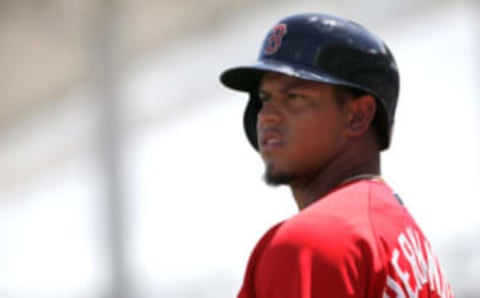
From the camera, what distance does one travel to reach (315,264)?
9.09 ft

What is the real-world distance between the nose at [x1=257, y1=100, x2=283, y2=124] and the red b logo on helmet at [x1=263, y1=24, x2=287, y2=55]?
0.13 metres

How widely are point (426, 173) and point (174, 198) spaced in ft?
7.15

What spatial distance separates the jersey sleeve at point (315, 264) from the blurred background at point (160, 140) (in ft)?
26.5

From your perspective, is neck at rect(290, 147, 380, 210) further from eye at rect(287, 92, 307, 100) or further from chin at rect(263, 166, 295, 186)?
eye at rect(287, 92, 307, 100)

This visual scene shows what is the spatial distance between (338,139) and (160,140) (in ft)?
29.7

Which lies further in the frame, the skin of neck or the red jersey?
the skin of neck

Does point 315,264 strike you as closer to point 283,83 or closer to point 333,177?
point 333,177

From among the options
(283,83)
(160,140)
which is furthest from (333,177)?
(160,140)

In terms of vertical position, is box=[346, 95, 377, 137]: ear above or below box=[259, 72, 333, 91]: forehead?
below

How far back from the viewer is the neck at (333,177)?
312cm

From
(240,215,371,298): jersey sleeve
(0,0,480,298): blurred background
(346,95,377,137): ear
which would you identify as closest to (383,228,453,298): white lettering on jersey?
(240,215,371,298): jersey sleeve

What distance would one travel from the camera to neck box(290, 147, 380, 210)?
3.12 metres

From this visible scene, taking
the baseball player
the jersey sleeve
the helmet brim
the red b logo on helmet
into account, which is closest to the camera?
the jersey sleeve

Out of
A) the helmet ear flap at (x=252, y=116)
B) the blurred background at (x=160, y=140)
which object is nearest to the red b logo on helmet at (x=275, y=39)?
the helmet ear flap at (x=252, y=116)
